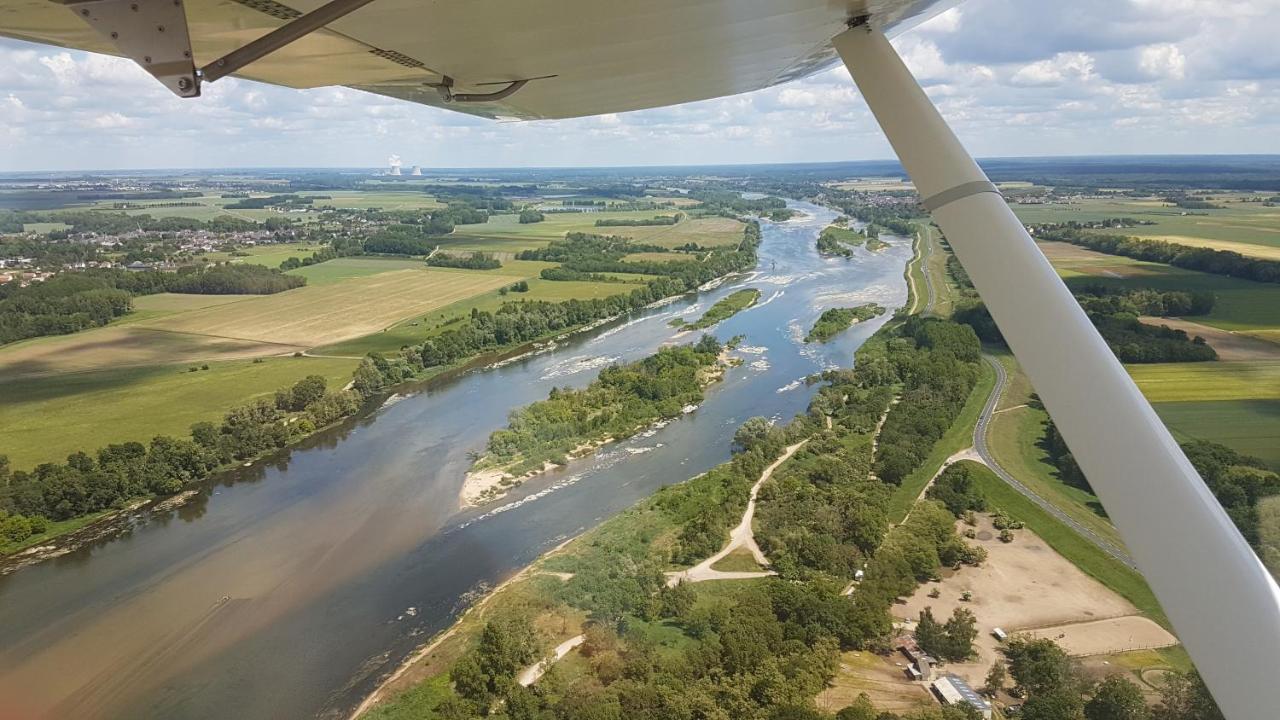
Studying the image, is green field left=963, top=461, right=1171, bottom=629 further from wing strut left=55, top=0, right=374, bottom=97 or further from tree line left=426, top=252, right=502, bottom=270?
tree line left=426, top=252, right=502, bottom=270

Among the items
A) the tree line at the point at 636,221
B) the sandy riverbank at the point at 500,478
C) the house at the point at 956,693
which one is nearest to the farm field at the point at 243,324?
the sandy riverbank at the point at 500,478

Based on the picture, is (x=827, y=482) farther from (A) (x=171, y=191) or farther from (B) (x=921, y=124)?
(A) (x=171, y=191)

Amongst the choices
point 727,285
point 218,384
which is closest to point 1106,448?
point 218,384

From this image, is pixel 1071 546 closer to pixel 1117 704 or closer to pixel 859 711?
pixel 1117 704

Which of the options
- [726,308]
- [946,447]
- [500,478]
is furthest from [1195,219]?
[500,478]

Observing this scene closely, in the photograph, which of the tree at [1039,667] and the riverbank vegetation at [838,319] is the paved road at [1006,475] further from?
the riverbank vegetation at [838,319]

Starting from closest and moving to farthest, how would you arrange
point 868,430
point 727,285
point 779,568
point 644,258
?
point 779,568
point 868,430
point 727,285
point 644,258

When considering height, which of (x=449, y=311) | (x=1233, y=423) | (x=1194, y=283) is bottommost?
(x=1233, y=423)
